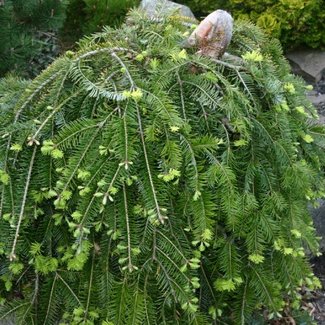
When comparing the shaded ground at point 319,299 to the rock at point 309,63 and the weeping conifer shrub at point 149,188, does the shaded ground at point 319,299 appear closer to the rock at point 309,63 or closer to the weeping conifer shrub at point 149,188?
the weeping conifer shrub at point 149,188

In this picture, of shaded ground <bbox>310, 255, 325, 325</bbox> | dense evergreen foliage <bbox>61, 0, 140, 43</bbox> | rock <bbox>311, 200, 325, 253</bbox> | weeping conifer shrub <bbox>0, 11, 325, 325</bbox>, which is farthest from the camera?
dense evergreen foliage <bbox>61, 0, 140, 43</bbox>

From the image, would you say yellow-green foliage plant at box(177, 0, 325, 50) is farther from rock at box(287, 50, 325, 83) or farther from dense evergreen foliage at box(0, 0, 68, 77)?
dense evergreen foliage at box(0, 0, 68, 77)

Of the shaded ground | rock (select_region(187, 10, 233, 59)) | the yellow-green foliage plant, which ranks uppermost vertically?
rock (select_region(187, 10, 233, 59))

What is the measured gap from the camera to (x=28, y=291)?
7.22 ft

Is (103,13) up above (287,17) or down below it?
above

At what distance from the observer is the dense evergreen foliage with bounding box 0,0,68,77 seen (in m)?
3.49

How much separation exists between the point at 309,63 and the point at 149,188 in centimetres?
346

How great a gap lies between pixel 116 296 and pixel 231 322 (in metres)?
0.64

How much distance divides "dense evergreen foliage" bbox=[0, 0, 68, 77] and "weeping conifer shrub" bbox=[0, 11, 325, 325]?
1.37 m

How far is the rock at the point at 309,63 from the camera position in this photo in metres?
4.80

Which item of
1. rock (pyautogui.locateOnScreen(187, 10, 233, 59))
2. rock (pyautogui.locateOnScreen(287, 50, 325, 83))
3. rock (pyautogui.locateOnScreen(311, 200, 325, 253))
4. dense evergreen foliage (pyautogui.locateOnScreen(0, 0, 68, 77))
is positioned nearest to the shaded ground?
rock (pyautogui.locateOnScreen(311, 200, 325, 253))

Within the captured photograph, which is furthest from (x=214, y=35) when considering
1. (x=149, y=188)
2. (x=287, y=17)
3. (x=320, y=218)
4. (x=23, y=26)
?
(x=287, y=17)

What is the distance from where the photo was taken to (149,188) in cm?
188

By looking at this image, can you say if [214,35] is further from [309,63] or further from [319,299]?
[309,63]
